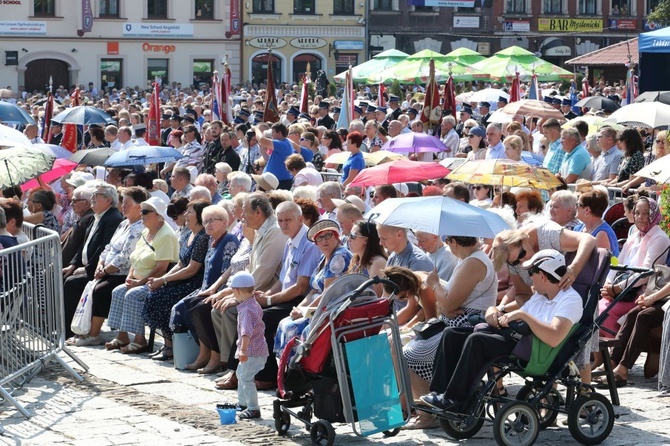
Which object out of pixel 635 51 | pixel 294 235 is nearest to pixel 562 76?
pixel 635 51

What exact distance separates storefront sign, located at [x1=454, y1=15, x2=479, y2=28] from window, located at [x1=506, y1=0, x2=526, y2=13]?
7.90 feet

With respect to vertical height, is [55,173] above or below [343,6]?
below

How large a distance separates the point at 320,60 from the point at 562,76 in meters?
30.5

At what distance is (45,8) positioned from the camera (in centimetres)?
5909

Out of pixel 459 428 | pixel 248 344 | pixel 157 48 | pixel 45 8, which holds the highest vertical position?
pixel 45 8

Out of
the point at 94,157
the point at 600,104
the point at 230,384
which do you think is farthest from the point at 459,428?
the point at 600,104

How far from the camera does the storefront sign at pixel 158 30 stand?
60406mm

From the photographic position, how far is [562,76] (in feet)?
114

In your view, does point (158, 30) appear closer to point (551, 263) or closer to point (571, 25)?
point (571, 25)

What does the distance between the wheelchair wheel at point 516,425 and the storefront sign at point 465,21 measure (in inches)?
2404

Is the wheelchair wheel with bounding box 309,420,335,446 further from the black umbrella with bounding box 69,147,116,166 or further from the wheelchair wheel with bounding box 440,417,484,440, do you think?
the black umbrella with bounding box 69,147,116,166

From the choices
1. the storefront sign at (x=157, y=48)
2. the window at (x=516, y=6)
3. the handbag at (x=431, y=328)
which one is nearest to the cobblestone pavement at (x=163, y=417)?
the handbag at (x=431, y=328)

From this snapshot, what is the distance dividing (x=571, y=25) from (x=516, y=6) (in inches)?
132

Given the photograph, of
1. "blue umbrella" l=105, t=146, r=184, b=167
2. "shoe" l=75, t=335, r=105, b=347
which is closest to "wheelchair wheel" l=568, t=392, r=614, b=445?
"shoe" l=75, t=335, r=105, b=347
